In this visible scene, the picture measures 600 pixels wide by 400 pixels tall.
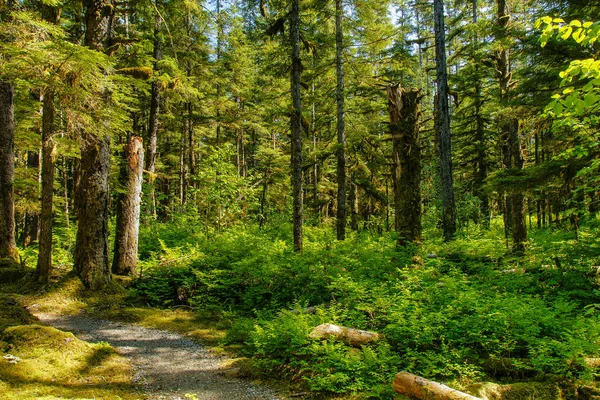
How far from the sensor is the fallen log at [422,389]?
3.95m

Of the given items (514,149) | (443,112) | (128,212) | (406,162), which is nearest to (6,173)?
(128,212)

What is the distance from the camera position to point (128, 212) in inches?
431

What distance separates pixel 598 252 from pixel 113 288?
461 inches

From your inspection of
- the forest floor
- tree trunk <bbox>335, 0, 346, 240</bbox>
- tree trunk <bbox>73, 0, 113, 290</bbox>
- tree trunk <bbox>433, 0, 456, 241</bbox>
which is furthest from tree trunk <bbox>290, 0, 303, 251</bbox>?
tree trunk <bbox>433, 0, 456, 241</bbox>

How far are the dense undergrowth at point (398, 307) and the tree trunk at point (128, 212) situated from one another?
0.67 m

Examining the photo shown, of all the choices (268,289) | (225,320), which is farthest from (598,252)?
(225,320)

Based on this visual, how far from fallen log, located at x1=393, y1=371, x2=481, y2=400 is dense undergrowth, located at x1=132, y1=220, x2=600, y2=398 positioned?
181 millimetres

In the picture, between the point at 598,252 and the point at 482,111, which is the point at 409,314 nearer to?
the point at 598,252

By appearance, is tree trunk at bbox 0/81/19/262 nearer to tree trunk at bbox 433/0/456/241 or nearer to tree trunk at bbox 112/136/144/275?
tree trunk at bbox 112/136/144/275

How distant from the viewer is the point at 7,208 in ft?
36.0

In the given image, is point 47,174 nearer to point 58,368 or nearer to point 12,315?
point 12,315

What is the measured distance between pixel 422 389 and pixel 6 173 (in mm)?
13030

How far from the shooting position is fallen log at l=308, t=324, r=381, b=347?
5625mm

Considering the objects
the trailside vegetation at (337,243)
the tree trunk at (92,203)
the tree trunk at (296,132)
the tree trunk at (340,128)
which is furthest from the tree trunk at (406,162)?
the tree trunk at (92,203)
